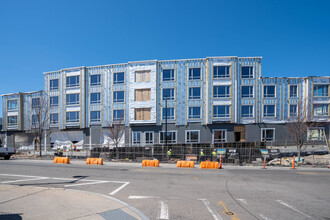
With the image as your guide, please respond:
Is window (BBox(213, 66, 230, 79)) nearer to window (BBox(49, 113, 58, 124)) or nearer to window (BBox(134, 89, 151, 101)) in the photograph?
window (BBox(134, 89, 151, 101))

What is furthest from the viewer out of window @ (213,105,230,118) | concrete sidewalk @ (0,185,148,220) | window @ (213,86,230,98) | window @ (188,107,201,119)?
window @ (188,107,201,119)

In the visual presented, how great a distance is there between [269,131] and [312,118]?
6.41 metres

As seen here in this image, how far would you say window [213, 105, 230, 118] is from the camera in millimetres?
29625

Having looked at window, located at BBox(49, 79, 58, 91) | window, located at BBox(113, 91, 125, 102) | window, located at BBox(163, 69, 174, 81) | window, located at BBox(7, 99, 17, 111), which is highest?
window, located at BBox(163, 69, 174, 81)

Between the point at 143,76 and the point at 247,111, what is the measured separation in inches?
712

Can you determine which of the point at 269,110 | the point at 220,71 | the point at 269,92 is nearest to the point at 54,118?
the point at 220,71

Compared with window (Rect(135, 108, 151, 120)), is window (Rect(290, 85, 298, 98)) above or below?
above

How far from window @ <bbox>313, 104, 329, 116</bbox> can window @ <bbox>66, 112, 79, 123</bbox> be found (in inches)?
1561

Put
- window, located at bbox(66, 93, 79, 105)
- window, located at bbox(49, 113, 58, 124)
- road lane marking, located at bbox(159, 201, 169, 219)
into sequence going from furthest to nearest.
A: window, located at bbox(49, 113, 58, 124) < window, located at bbox(66, 93, 79, 105) < road lane marking, located at bbox(159, 201, 169, 219)

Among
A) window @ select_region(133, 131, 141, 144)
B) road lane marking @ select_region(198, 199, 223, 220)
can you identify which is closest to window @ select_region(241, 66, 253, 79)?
window @ select_region(133, 131, 141, 144)

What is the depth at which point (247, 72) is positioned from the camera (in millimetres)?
30172

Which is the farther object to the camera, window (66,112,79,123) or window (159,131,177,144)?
window (66,112,79,123)

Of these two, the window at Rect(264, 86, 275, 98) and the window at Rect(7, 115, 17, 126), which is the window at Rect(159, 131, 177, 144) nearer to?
the window at Rect(264, 86, 275, 98)

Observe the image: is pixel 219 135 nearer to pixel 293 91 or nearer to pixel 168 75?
pixel 168 75
